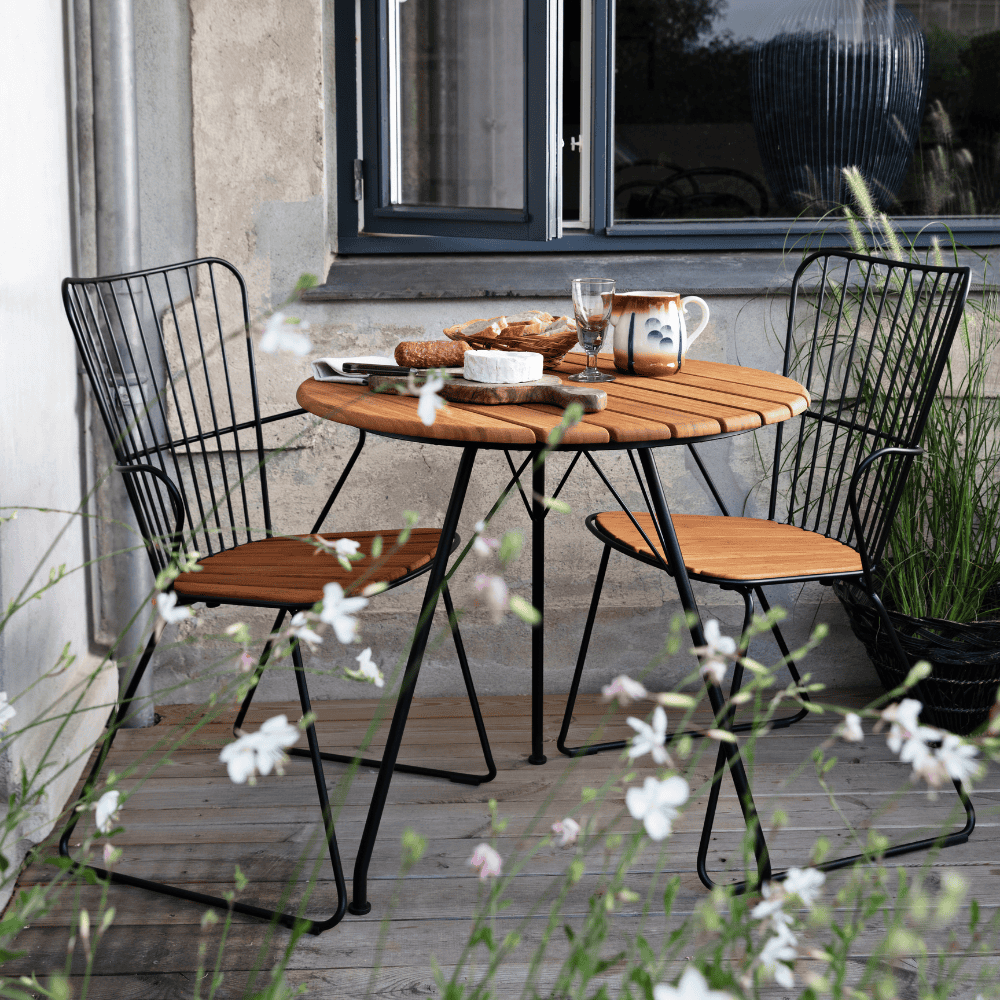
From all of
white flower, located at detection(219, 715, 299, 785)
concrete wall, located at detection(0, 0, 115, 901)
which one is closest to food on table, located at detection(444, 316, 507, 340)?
concrete wall, located at detection(0, 0, 115, 901)

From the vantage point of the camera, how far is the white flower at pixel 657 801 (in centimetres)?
60

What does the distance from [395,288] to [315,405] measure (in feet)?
3.19

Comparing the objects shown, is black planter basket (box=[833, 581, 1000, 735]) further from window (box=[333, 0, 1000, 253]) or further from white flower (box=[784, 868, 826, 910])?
white flower (box=[784, 868, 826, 910])

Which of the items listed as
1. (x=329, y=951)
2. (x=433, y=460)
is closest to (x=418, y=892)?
(x=329, y=951)

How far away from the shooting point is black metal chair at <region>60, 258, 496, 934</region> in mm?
1721

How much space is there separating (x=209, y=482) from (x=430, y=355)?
0.47 m

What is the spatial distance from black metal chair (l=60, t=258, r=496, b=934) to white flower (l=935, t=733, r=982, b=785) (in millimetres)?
570

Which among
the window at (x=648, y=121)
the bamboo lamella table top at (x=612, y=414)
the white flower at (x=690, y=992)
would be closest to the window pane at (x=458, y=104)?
the window at (x=648, y=121)

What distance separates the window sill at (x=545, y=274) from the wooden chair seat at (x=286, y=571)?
2.58 ft

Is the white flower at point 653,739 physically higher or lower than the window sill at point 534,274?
lower

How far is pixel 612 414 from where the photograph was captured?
1645 millimetres

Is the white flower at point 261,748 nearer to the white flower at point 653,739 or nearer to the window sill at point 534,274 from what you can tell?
the white flower at point 653,739

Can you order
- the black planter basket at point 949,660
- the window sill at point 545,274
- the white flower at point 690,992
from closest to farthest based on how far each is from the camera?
the white flower at point 690,992 < the black planter basket at point 949,660 < the window sill at point 545,274

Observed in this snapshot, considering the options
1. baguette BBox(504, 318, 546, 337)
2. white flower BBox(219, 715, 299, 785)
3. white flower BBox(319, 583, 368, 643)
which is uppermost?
baguette BBox(504, 318, 546, 337)
